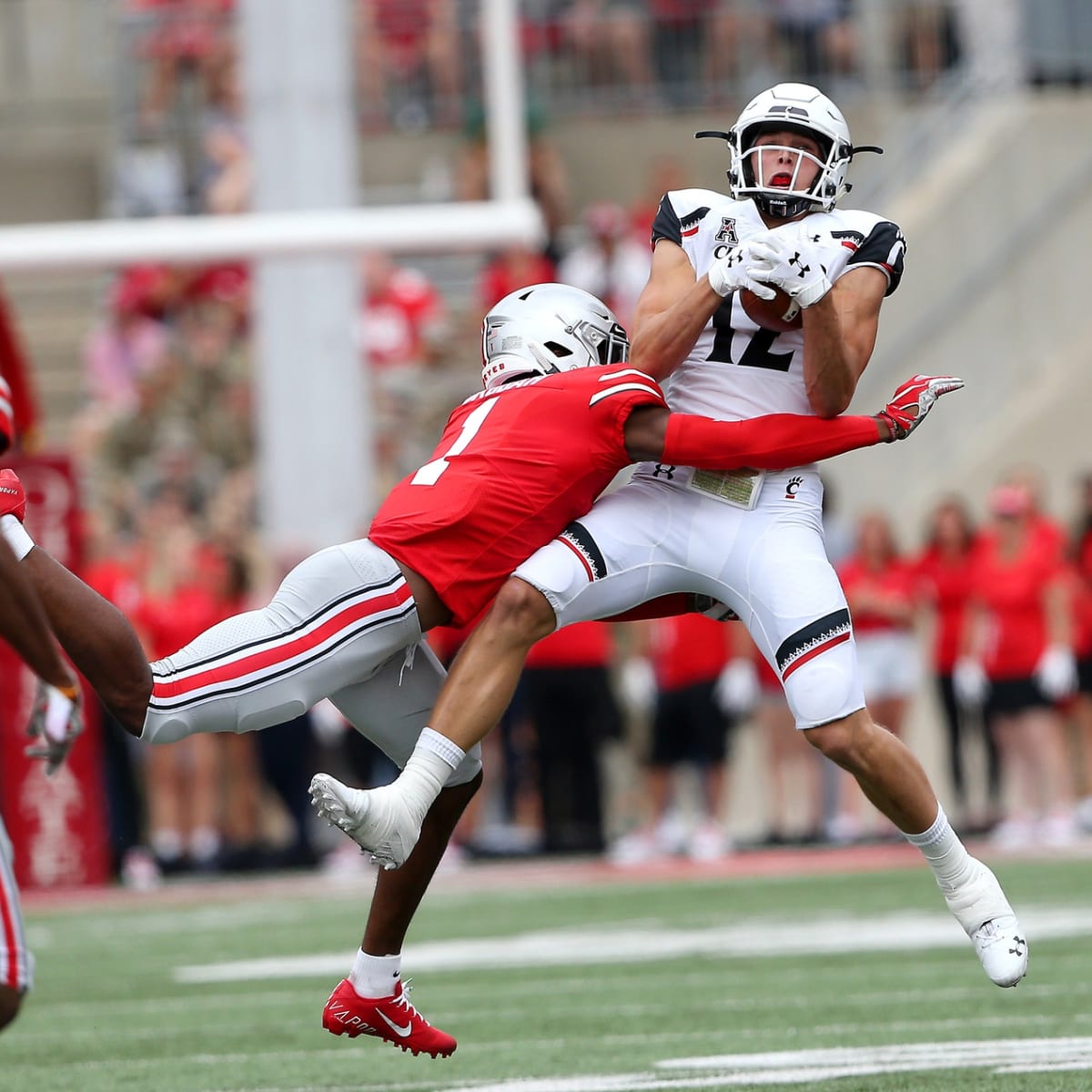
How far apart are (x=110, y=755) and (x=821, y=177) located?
282 inches

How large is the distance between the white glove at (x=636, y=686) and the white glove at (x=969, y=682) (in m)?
1.58

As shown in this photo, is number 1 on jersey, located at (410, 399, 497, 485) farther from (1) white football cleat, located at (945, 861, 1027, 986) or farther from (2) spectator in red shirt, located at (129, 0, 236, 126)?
(2) spectator in red shirt, located at (129, 0, 236, 126)

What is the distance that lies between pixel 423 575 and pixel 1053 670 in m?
6.92

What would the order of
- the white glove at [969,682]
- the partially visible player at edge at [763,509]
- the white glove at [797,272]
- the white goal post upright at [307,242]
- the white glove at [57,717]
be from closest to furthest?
the white glove at [57,717], the white glove at [797,272], the partially visible player at edge at [763,509], the white goal post upright at [307,242], the white glove at [969,682]

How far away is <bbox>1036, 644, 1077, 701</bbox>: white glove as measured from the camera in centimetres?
1158

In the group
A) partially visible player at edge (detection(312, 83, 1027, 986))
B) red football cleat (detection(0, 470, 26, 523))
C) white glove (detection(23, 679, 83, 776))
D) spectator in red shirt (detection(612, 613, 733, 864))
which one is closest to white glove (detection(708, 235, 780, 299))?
partially visible player at edge (detection(312, 83, 1027, 986))

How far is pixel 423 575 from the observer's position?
5.27 meters

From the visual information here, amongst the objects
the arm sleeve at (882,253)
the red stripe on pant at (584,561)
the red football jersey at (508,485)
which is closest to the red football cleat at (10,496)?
the red football jersey at (508,485)

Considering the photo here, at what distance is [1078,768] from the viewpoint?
12266 millimetres

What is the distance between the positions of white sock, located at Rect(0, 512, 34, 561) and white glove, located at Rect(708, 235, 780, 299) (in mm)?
1585

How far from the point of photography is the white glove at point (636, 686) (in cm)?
1250

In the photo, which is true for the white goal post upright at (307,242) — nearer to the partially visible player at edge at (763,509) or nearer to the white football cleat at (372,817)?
the partially visible player at edge at (763,509)

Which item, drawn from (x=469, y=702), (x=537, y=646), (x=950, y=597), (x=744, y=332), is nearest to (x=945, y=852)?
(x=469, y=702)

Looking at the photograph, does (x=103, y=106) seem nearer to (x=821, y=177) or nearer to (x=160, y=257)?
(x=160, y=257)
